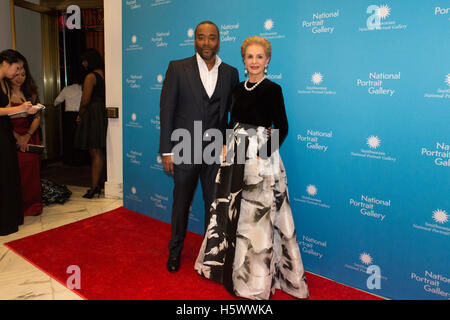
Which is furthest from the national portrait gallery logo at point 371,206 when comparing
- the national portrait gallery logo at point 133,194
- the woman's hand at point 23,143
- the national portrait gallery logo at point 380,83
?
the woman's hand at point 23,143

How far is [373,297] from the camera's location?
237 centimetres

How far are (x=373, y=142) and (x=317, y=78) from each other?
607mm

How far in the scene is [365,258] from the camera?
2410mm

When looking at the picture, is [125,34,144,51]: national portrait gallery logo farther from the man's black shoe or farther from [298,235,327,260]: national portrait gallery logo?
[298,235,327,260]: national portrait gallery logo

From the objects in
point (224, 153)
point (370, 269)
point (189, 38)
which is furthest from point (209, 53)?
point (370, 269)

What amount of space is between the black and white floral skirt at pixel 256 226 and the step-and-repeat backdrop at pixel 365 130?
1.24 ft

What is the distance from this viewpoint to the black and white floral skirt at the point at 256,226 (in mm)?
2275

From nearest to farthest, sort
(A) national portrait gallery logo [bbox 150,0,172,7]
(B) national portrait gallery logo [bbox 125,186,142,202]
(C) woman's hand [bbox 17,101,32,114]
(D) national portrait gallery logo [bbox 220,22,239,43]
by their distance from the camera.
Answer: (D) national portrait gallery logo [bbox 220,22,239,43] → (C) woman's hand [bbox 17,101,32,114] → (A) national portrait gallery logo [bbox 150,0,172,7] → (B) national portrait gallery logo [bbox 125,186,142,202]

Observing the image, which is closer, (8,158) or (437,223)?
(437,223)

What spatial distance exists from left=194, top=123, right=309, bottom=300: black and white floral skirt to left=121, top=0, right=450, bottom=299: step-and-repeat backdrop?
378mm

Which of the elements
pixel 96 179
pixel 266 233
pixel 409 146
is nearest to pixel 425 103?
pixel 409 146

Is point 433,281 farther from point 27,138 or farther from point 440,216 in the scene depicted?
point 27,138

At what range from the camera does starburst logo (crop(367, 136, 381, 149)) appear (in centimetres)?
229

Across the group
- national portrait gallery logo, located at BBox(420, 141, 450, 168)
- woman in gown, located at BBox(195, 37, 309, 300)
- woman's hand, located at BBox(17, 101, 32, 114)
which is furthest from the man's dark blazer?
woman's hand, located at BBox(17, 101, 32, 114)
